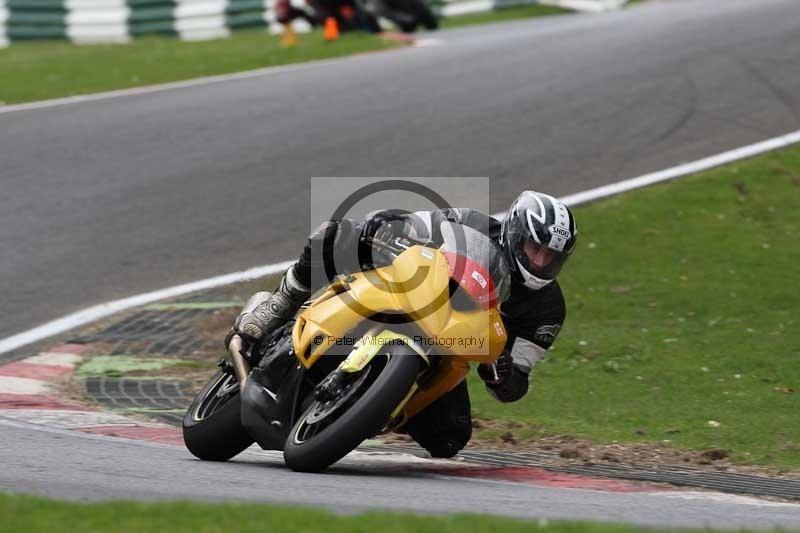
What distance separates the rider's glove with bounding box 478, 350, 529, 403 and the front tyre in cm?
69

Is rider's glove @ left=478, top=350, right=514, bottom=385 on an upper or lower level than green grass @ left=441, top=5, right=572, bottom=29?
upper

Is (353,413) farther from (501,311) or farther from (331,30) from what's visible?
(331,30)

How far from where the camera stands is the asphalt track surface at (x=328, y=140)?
32.3 feet

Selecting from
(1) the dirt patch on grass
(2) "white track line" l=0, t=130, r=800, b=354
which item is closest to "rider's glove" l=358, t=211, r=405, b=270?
(1) the dirt patch on grass

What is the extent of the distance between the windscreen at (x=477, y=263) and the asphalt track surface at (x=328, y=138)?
4172 mm

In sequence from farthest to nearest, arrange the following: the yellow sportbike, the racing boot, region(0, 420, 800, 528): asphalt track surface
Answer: the racing boot < the yellow sportbike < region(0, 420, 800, 528): asphalt track surface

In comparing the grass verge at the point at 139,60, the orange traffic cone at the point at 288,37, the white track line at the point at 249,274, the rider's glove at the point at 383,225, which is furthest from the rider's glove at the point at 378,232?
the orange traffic cone at the point at 288,37

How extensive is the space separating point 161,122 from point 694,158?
17.7 ft

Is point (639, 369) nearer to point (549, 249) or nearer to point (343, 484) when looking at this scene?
point (549, 249)

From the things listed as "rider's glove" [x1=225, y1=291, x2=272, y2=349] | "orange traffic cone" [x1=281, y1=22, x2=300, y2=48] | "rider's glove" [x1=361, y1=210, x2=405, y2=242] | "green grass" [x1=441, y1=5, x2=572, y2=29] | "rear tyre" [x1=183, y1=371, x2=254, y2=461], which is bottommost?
"green grass" [x1=441, y1=5, x2=572, y2=29]

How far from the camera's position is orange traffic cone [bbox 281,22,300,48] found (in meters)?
17.2

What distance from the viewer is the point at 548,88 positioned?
1423 centimetres

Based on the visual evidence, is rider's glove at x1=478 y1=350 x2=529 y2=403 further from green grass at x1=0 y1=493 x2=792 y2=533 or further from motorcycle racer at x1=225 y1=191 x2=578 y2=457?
green grass at x1=0 y1=493 x2=792 y2=533

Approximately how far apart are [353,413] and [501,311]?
46.7 inches
